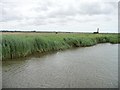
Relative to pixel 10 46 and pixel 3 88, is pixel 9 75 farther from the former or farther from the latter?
pixel 10 46

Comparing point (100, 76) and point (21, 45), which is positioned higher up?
point (21, 45)

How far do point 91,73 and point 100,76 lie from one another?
82cm

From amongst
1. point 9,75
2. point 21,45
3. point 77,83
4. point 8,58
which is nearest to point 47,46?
point 21,45

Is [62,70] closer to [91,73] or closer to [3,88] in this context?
[91,73]

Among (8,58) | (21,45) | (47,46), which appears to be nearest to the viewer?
(8,58)

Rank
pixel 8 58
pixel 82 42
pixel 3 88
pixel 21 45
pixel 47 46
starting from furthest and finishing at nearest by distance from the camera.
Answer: pixel 82 42, pixel 47 46, pixel 21 45, pixel 8 58, pixel 3 88

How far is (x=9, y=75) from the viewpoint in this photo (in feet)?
35.3

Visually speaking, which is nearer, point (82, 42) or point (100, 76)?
point (100, 76)

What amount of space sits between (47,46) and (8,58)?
645 cm

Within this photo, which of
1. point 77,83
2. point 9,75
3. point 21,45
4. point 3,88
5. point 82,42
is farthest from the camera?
point 82,42

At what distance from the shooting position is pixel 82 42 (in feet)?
101

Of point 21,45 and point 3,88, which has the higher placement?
point 21,45

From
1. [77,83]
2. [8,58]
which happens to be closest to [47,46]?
[8,58]

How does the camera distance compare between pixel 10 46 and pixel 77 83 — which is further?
pixel 10 46
